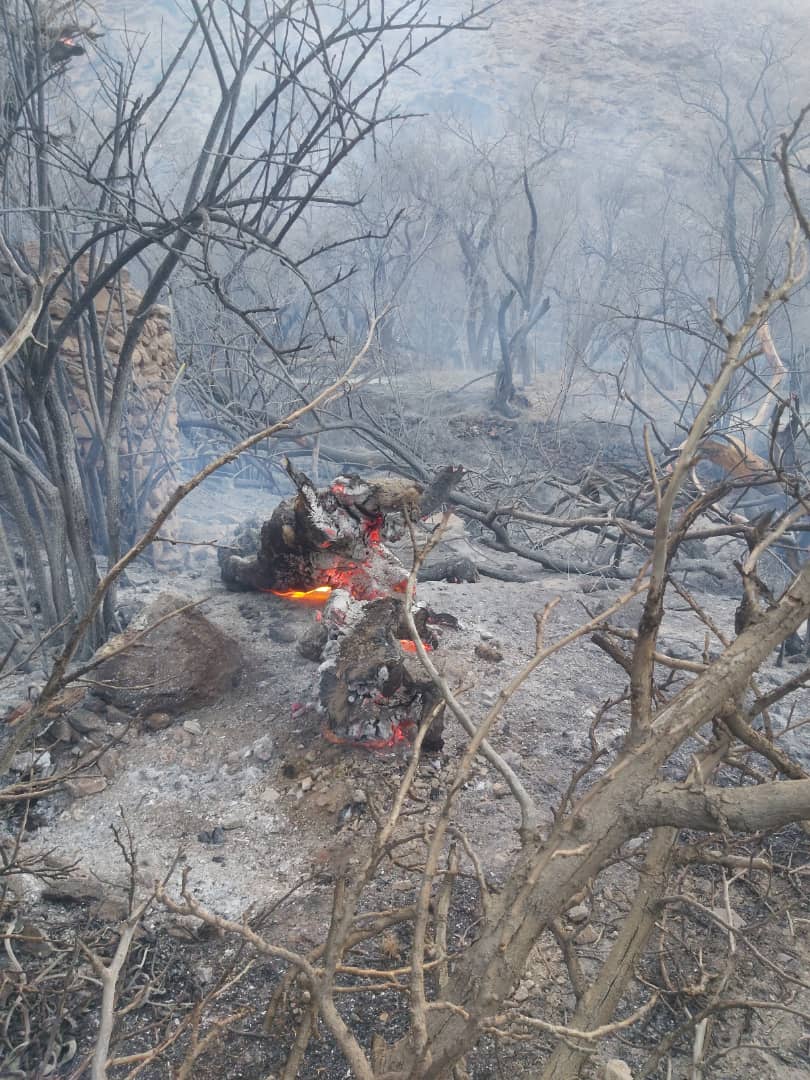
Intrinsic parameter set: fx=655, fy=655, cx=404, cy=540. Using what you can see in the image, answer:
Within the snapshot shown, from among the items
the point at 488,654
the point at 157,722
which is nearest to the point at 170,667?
the point at 157,722

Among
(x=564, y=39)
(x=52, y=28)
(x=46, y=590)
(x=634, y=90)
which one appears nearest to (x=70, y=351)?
(x=52, y=28)

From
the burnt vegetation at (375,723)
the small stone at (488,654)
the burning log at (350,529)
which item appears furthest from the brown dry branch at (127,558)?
the small stone at (488,654)

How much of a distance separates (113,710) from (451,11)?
49100 mm

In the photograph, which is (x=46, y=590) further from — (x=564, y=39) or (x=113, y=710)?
(x=564, y=39)

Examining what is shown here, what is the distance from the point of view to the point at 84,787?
2.93m

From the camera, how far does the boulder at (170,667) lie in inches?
134

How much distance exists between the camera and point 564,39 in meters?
36.1

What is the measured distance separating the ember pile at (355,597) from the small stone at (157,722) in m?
0.84

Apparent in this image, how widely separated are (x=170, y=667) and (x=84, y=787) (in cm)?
73

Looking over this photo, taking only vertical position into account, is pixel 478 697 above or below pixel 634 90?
below

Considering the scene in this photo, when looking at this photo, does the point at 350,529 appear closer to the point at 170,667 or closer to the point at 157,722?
the point at 170,667

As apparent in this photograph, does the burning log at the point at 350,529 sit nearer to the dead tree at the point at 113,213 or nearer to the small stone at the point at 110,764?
the dead tree at the point at 113,213

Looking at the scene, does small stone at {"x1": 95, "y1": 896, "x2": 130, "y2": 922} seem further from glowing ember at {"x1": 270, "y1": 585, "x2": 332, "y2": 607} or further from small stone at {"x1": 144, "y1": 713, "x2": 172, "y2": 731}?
glowing ember at {"x1": 270, "y1": 585, "x2": 332, "y2": 607}

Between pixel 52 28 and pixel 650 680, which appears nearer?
pixel 650 680
